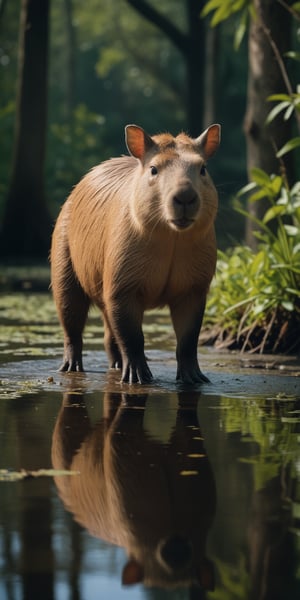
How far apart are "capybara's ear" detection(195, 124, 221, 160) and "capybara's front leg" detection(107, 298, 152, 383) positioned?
38.3 inches

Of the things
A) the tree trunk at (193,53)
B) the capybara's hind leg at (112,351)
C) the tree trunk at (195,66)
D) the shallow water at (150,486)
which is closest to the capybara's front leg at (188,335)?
the shallow water at (150,486)

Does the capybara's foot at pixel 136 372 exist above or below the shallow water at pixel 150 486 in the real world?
above

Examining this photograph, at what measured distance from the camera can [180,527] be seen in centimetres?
413

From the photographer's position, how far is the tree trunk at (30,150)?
22469mm

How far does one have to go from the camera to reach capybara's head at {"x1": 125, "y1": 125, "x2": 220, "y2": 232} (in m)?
6.93

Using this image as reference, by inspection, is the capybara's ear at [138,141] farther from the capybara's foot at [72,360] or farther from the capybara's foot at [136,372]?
the capybara's foot at [72,360]

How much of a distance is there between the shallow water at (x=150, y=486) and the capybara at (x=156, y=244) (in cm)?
36

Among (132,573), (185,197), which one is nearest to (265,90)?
(185,197)

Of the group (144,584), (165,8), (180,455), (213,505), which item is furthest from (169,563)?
(165,8)

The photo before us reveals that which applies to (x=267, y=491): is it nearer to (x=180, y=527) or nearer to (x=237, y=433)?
(x=180, y=527)

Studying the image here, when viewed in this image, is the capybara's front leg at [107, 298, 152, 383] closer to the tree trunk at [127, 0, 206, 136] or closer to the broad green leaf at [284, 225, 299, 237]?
the broad green leaf at [284, 225, 299, 237]

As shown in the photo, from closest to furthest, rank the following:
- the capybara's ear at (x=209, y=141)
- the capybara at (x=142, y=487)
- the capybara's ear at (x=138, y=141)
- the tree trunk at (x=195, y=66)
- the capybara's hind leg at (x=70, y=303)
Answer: the capybara at (x=142, y=487)
the capybara's ear at (x=138, y=141)
the capybara's ear at (x=209, y=141)
the capybara's hind leg at (x=70, y=303)
the tree trunk at (x=195, y=66)

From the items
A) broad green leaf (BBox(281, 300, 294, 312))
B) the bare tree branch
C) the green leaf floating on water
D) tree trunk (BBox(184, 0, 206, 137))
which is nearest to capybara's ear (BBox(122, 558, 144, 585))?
the green leaf floating on water

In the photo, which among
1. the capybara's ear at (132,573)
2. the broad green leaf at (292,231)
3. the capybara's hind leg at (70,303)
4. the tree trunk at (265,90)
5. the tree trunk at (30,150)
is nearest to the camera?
the capybara's ear at (132,573)
